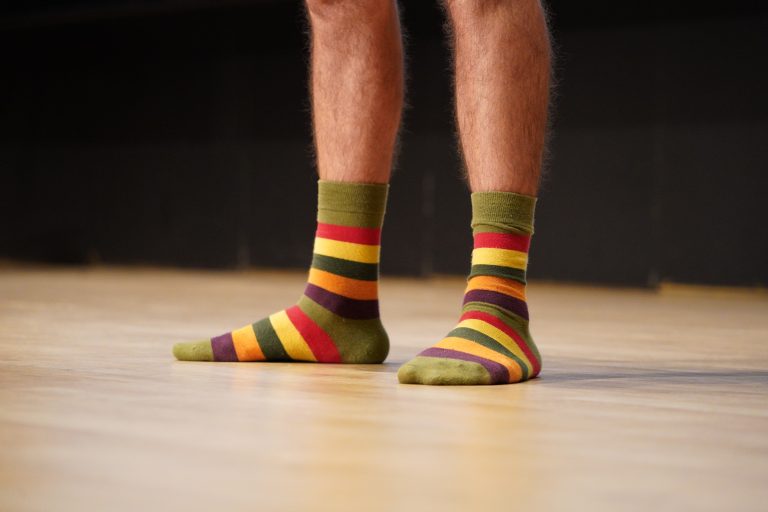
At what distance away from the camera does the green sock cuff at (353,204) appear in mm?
1591

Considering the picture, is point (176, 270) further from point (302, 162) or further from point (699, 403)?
point (699, 403)

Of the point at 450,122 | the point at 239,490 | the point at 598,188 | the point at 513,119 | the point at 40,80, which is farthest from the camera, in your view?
the point at 40,80

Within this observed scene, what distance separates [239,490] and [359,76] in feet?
3.08

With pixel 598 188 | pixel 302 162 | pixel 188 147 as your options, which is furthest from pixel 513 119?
pixel 188 147

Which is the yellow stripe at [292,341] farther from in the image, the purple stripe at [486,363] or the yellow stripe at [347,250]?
the purple stripe at [486,363]

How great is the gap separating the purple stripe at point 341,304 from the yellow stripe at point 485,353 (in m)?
0.21

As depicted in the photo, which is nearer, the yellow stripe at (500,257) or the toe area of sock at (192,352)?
the yellow stripe at (500,257)

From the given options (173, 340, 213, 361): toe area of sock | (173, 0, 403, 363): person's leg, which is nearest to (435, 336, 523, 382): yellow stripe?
(173, 0, 403, 363): person's leg

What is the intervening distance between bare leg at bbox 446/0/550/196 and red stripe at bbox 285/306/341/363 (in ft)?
0.92

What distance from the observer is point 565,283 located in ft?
14.0

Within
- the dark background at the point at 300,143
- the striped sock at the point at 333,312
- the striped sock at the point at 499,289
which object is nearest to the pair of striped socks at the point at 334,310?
the striped sock at the point at 333,312

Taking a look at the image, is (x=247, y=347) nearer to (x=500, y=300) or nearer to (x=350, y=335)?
(x=350, y=335)

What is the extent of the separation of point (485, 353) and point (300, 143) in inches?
144

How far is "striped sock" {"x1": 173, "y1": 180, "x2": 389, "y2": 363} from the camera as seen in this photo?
158cm
